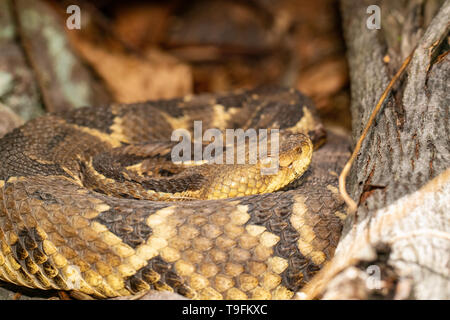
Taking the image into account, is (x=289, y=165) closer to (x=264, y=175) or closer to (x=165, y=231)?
(x=264, y=175)

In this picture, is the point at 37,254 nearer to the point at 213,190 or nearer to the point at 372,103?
the point at 213,190

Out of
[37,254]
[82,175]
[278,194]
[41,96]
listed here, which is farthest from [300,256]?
[41,96]

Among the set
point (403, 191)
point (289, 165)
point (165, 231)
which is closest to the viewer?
point (403, 191)

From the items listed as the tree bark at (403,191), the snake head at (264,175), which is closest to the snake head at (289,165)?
the snake head at (264,175)

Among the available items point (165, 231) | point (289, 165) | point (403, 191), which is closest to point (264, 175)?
point (289, 165)

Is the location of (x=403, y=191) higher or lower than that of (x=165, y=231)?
higher

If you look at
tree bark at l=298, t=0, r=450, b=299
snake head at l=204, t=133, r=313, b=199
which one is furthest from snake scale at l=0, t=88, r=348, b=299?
tree bark at l=298, t=0, r=450, b=299

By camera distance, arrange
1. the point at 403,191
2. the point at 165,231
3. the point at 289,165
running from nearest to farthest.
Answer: the point at 403,191 < the point at 165,231 < the point at 289,165

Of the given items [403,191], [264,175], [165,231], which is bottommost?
[165,231]

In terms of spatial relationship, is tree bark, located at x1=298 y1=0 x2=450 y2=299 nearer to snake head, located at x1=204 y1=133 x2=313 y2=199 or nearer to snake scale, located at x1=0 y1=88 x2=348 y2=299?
snake scale, located at x1=0 y1=88 x2=348 y2=299

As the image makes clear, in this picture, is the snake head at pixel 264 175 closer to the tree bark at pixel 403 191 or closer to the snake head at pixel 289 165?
the snake head at pixel 289 165
